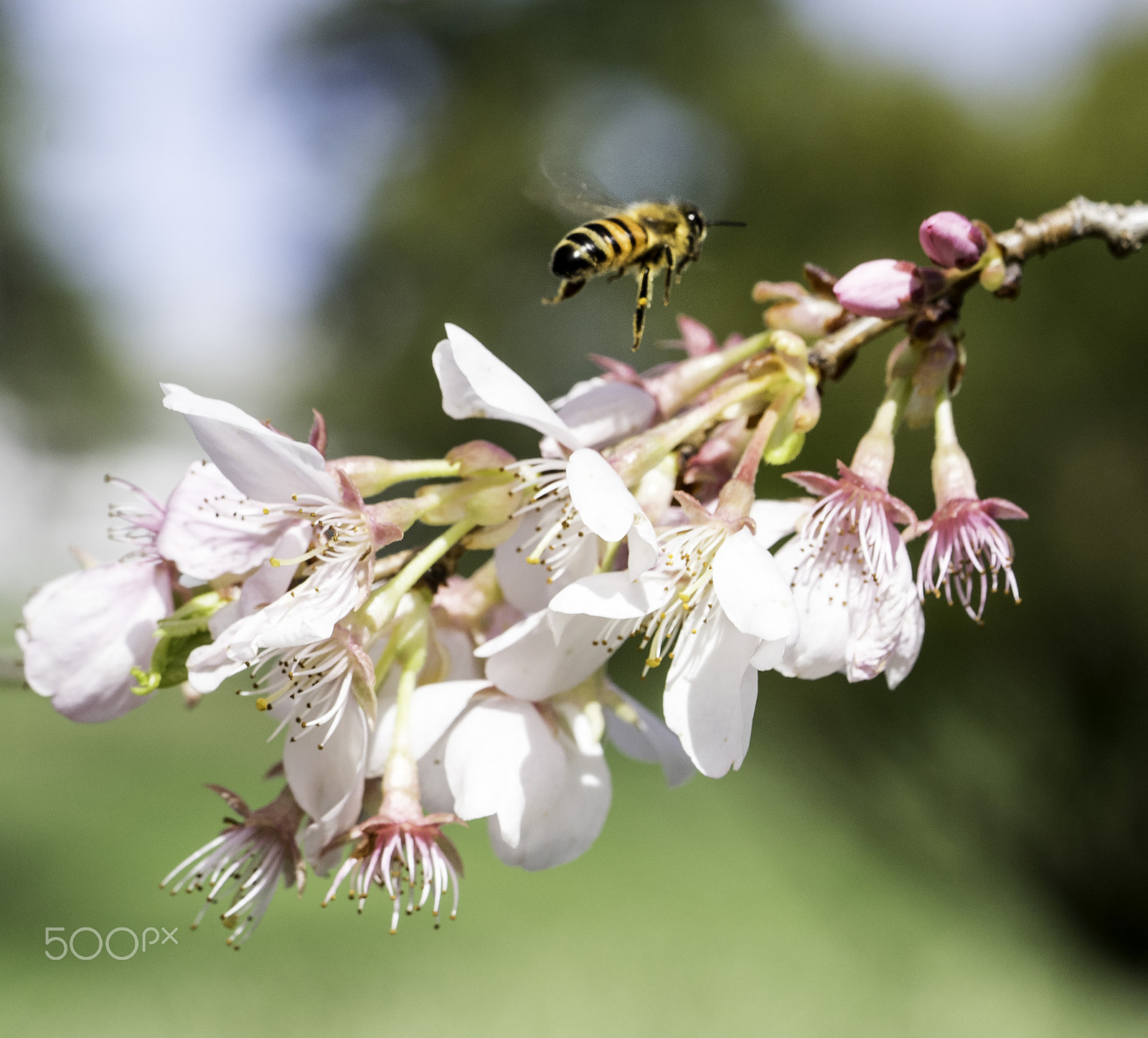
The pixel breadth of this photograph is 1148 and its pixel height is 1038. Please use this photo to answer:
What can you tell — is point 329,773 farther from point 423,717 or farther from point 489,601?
point 489,601

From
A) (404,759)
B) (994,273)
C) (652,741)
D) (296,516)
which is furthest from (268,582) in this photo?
(994,273)

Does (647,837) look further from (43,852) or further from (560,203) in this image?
(560,203)

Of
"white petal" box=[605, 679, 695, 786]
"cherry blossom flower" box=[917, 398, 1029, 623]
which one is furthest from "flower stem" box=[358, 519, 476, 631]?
"cherry blossom flower" box=[917, 398, 1029, 623]

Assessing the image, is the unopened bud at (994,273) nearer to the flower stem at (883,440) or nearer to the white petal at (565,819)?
the flower stem at (883,440)

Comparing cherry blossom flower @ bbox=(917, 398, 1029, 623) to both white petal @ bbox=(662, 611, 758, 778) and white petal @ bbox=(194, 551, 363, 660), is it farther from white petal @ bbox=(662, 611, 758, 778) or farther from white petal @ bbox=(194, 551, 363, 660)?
white petal @ bbox=(194, 551, 363, 660)

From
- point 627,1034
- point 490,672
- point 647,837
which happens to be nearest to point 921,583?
point 490,672

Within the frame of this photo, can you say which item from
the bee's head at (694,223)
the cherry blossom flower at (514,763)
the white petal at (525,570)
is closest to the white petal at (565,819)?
the cherry blossom flower at (514,763)
